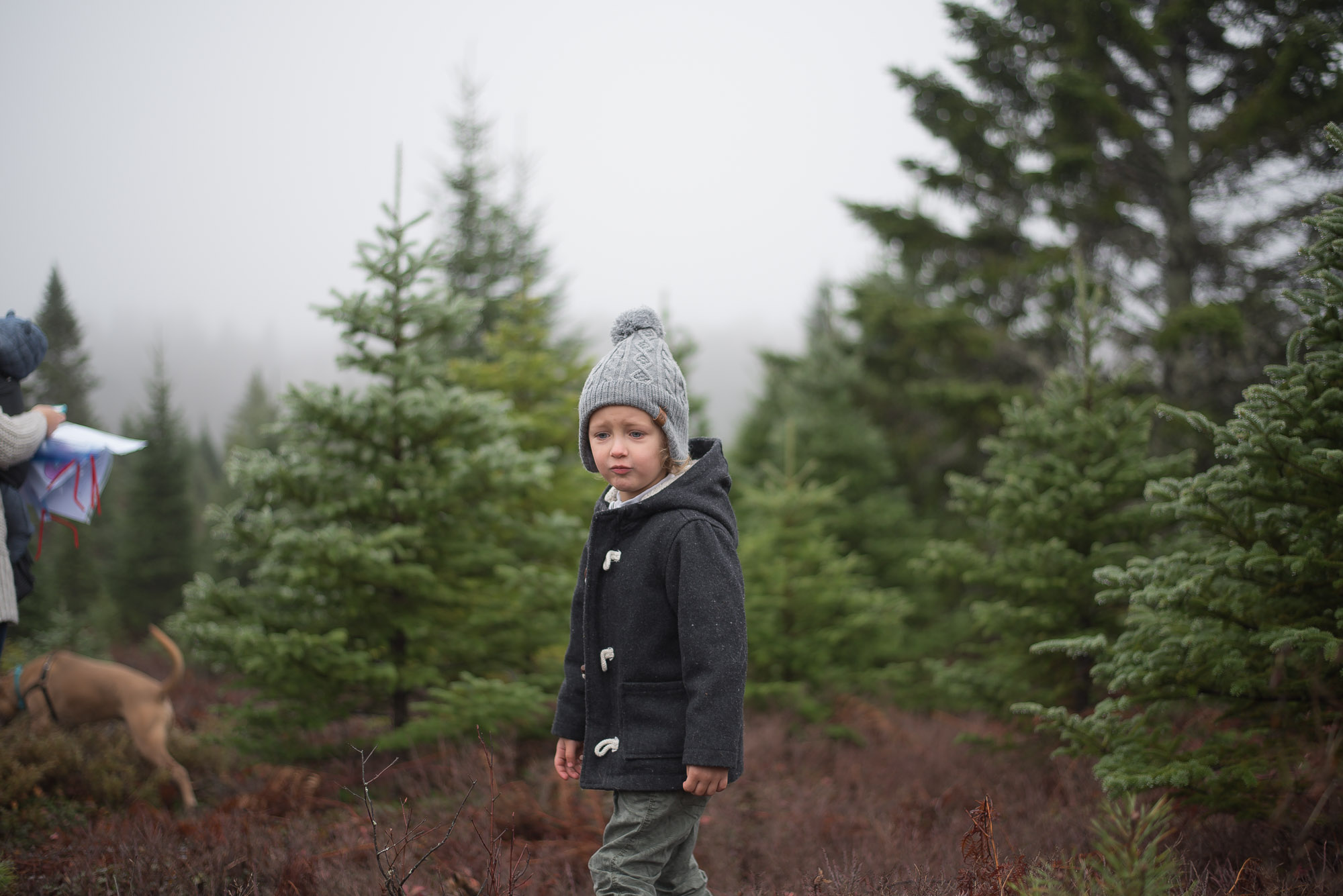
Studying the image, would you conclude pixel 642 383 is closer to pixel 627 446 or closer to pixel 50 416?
pixel 627 446

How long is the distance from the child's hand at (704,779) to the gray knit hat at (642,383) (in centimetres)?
107

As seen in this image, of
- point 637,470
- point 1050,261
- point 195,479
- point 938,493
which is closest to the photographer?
point 637,470

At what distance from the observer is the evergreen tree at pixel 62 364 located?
966 centimetres

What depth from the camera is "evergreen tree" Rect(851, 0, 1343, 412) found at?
906 centimetres

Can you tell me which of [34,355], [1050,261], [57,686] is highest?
[1050,261]

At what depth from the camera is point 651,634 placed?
2.58 m

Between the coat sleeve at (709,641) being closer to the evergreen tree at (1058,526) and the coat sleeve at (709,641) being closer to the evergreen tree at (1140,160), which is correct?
the evergreen tree at (1058,526)

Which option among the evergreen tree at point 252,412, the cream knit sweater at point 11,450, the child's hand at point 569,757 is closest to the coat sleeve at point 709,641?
the child's hand at point 569,757

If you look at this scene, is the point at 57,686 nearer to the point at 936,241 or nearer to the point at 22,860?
the point at 22,860

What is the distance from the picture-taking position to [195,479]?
59.3ft

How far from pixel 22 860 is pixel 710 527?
3766 mm

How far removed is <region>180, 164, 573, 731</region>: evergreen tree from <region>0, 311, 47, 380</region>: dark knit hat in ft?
4.63

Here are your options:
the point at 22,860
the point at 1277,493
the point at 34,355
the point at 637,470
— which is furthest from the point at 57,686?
the point at 1277,493

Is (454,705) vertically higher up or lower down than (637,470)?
lower down
